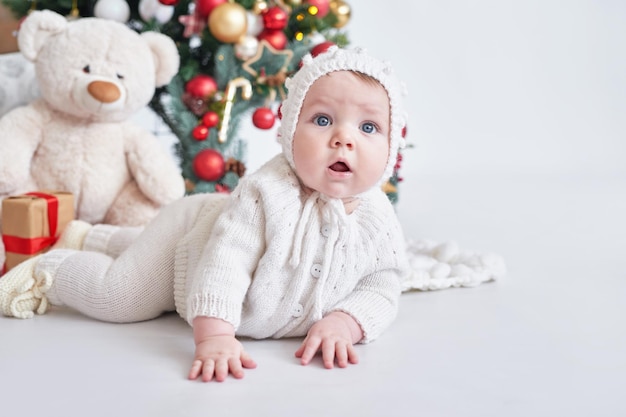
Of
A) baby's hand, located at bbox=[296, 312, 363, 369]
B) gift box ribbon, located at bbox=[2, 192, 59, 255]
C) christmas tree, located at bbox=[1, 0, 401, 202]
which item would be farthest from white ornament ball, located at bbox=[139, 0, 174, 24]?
baby's hand, located at bbox=[296, 312, 363, 369]

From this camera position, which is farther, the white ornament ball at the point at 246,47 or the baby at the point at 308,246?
the white ornament ball at the point at 246,47

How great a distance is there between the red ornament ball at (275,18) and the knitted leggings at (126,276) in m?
0.96

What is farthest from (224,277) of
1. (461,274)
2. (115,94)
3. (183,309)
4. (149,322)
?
(115,94)

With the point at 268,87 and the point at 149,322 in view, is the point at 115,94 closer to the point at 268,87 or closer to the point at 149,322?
the point at 268,87

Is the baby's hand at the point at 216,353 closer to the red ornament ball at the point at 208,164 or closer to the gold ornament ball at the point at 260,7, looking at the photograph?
the red ornament ball at the point at 208,164

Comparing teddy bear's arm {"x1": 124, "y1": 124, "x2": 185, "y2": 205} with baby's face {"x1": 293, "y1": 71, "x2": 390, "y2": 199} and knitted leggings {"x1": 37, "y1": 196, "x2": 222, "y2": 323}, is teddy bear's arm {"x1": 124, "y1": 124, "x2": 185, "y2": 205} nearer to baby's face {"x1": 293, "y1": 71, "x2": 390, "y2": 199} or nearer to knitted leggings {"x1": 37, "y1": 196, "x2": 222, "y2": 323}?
knitted leggings {"x1": 37, "y1": 196, "x2": 222, "y2": 323}

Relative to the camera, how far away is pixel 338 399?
3.30 feet

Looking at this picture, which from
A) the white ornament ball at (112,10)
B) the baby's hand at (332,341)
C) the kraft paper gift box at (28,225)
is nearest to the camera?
the baby's hand at (332,341)

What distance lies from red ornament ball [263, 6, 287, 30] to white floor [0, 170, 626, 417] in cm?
97

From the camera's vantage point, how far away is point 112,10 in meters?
2.07

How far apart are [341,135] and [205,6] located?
1.17 meters

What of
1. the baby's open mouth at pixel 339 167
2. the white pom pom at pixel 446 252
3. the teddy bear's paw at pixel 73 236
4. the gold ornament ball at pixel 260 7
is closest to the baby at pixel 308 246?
the baby's open mouth at pixel 339 167

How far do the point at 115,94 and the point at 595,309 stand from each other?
47.2 inches

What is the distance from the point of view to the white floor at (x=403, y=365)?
38.8 inches
